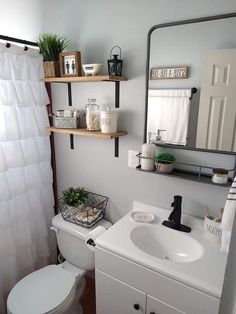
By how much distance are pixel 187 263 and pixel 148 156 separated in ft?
1.99

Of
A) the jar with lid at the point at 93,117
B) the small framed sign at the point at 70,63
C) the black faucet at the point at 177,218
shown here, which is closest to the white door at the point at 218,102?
the black faucet at the point at 177,218

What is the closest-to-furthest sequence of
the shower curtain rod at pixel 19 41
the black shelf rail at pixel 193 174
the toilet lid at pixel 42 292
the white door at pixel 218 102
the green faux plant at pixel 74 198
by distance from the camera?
the white door at pixel 218 102
the black shelf rail at pixel 193 174
the toilet lid at pixel 42 292
the shower curtain rod at pixel 19 41
the green faux plant at pixel 74 198

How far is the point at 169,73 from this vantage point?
1.30m

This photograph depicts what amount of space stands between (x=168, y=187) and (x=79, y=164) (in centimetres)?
74

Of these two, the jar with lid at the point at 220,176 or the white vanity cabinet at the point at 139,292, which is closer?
the white vanity cabinet at the point at 139,292

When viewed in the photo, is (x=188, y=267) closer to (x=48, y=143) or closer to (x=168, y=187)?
(x=168, y=187)

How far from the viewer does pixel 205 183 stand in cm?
127

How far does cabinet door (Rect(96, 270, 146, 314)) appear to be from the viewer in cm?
115

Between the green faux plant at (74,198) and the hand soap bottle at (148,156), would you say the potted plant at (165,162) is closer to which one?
the hand soap bottle at (148,156)

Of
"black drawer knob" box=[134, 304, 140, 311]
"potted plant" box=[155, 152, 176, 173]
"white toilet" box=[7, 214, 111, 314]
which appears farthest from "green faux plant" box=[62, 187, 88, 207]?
"black drawer knob" box=[134, 304, 140, 311]

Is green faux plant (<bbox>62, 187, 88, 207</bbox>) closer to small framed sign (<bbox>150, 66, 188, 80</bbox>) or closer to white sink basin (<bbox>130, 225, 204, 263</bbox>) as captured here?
white sink basin (<bbox>130, 225, 204, 263</bbox>)

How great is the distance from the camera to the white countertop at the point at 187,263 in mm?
965

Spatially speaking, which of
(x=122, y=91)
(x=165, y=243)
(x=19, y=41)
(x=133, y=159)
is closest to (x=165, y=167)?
(x=133, y=159)

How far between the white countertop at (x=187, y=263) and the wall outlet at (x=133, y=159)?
361 millimetres
